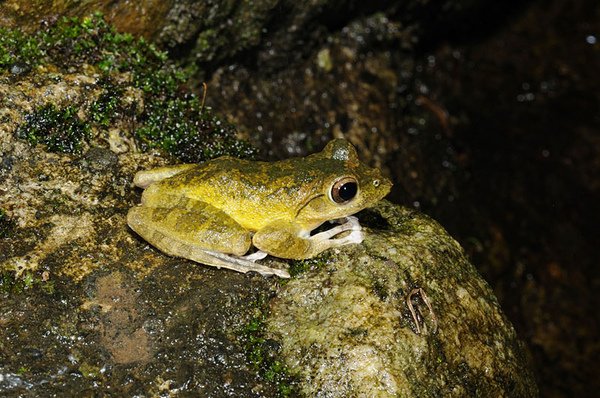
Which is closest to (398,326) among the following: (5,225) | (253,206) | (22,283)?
(253,206)

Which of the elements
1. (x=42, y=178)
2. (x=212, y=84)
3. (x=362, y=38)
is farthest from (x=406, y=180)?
(x=42, y=178)

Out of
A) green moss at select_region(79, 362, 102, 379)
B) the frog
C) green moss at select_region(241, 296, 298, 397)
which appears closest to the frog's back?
the frog

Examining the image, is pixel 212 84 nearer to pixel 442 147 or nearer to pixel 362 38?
pixel 362 38

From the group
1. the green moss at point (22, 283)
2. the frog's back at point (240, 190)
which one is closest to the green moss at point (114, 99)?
the frog's back at point (240, 190)

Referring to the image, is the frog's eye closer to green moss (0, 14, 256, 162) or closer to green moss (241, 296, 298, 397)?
green moss (241, 296, 298, 397)

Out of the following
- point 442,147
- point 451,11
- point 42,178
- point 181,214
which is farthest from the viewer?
point 451,11

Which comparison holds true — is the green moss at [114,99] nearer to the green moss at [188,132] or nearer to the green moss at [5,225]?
the green moss at [188,132]

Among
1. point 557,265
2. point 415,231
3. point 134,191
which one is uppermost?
point 134,191
